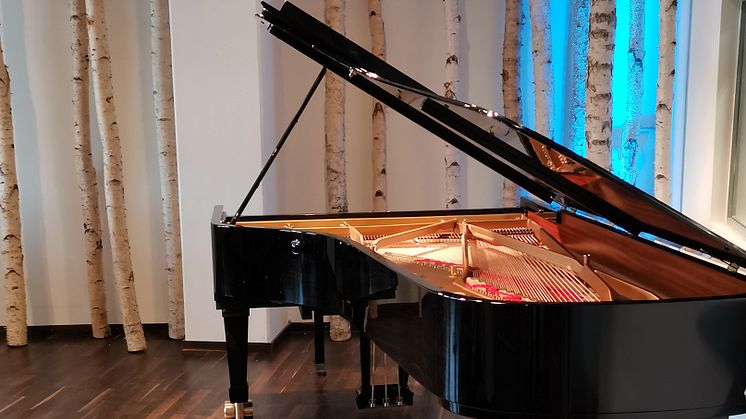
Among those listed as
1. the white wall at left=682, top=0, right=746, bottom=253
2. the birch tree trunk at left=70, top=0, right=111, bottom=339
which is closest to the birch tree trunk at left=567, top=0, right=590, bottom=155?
the white wall at left=682, top=0, right=746, bottom=253

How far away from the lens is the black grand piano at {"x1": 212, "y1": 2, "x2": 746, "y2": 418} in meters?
1.59

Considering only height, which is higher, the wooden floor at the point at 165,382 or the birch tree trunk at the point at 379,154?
the birch tree trunk at the point at 379,154

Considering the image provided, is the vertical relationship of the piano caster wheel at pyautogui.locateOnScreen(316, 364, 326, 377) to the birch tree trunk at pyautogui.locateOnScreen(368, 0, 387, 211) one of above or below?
below

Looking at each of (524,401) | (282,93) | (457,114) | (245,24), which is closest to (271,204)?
(282,93)

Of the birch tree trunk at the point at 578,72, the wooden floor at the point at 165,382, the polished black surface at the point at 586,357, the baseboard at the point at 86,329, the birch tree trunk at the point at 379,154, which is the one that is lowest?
the wooden floor at the point at 165,382

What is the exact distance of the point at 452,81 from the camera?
4.34 meters

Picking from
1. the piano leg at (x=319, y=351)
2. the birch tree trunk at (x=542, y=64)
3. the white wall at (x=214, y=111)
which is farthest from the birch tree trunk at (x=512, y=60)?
the piano leg at (x=319, y=351)

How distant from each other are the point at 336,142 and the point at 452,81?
82cm

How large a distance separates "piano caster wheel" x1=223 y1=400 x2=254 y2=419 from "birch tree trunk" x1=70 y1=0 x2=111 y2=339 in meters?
1.79

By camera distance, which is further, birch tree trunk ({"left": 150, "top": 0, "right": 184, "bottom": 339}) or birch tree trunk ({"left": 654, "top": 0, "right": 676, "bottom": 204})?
birch tree trunk ({"left": 150, "top": 0, "right": 184, "bottom": 339})

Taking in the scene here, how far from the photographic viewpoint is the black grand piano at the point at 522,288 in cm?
159

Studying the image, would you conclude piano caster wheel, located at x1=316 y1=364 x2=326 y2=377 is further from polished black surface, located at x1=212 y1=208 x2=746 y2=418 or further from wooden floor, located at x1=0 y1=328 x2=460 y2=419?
polished black surface, located at x1=212 y1=208 x2=746 y2=418

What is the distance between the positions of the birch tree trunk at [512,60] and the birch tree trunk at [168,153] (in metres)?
2.10

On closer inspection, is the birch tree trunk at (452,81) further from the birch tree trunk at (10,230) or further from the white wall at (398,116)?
the birch tree trunk at (10,230)
